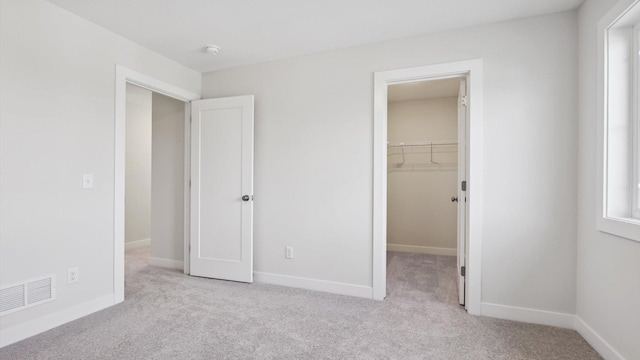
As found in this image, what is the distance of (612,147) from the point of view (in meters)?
1.94

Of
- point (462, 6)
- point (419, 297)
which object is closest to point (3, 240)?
point (419, 297)

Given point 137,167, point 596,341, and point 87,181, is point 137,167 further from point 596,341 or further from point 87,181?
point 596,341

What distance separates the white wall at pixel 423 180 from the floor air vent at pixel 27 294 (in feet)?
13.4

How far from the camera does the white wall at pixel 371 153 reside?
7.80ft

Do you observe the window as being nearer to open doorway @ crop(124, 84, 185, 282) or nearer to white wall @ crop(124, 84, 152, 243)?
open doorway @ crop(124, 84, 185, 282)

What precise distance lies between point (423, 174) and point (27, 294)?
4.51 metres

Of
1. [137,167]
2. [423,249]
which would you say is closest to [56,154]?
[137,167]

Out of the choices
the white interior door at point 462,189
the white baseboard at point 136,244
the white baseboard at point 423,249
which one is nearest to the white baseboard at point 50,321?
the white baseboard at point 136,244

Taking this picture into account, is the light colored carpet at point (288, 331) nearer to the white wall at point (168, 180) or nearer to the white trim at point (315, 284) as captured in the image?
the white trim at point (315, 284)

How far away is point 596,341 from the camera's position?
2.03m

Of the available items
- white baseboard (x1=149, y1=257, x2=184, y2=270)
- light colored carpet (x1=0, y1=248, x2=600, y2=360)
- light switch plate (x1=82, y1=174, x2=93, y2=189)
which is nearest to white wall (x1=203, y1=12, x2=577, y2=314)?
light colored carpet (x1=0, y1=248, x2=600, y2=360)

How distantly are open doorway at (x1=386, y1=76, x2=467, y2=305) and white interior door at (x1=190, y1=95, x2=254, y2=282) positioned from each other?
6.71ft

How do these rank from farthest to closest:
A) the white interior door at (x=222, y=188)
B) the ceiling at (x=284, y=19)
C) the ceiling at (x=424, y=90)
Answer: the ceiling at (x=424, y=90)
the white interior door at (x=222, y=188)
the ceiling at (x=284, y=19)

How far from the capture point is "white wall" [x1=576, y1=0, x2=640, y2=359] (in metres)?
1.71
